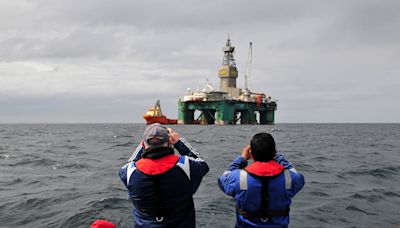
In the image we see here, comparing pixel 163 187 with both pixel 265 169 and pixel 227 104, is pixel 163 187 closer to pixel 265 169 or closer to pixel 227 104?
pixel 265 169

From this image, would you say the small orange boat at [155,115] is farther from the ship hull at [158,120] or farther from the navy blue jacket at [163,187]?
the navy blue jacket at [163,187]

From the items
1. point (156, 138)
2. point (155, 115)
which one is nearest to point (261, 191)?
point (156, 138)

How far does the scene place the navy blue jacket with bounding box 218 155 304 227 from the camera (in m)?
4.17

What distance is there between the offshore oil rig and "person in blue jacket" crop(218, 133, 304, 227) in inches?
3722

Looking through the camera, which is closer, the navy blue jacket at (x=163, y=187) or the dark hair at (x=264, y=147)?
the navy blue jacket at (x=163, y=187)

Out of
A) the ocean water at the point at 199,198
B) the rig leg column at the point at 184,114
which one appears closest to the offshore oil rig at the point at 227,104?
the rig leg column at the point at 184,114

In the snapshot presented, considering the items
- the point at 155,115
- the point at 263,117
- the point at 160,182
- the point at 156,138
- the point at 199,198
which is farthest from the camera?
the point at 263,117

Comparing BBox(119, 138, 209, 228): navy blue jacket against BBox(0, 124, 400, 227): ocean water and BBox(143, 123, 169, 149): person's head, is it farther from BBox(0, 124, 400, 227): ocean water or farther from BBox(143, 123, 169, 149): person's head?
BBox(0, 124, 400, 227): ocean water

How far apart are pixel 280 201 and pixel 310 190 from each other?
30.1ft

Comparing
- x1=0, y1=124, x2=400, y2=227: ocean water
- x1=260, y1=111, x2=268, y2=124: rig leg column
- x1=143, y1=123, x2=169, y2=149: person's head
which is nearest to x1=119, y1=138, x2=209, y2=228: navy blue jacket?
x1=143, y1=123, x2=169, y2=149: person's head

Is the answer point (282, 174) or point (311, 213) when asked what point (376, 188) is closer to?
point (311, 213)

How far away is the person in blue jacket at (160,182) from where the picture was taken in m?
4.05

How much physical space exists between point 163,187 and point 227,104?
9592 cm

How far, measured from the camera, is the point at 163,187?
13.3ft
